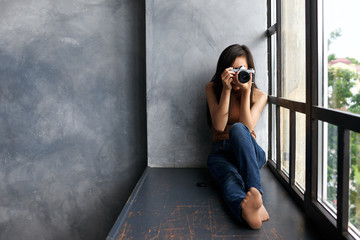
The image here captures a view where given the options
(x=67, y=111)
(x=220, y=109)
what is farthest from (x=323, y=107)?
(x=67, y=111)

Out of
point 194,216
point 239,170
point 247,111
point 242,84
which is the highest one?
point 242,84

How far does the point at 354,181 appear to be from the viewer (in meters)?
1.09

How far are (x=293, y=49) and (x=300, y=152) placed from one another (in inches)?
21.4

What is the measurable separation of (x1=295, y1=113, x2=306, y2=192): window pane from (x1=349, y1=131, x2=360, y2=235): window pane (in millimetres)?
520

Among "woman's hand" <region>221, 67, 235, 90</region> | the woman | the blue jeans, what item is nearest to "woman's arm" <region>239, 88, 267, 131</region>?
the woman

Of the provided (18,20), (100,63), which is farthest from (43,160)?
(18,20)

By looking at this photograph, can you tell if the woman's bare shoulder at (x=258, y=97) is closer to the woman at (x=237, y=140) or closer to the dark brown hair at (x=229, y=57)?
the woman at (x=237, y=140)

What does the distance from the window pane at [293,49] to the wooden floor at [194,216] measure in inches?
21.4

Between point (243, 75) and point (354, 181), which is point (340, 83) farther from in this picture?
point (243, 75)

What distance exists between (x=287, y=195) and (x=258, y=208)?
1.58ft

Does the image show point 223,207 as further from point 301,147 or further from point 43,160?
point 43,160

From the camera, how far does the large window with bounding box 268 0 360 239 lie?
1.11 m

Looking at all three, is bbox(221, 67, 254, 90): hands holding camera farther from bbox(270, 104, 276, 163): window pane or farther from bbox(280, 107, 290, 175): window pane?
bbox(270, 104, 276, 163): window pane

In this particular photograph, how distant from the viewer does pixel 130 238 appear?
Result: 4.26 feet
